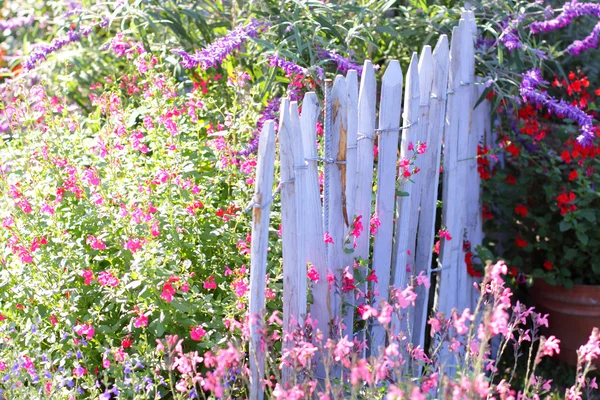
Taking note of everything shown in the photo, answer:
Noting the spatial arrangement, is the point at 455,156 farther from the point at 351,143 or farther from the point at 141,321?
the point at 141,321

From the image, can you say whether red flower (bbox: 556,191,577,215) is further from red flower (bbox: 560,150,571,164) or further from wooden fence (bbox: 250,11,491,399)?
wooden fence (bbox: 250,11,491,399)

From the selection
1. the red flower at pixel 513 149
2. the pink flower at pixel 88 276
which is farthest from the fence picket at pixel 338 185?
the red flower at pixel 513 149

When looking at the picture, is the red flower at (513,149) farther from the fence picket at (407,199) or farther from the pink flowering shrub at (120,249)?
the pink flowering shrub at (120,249)

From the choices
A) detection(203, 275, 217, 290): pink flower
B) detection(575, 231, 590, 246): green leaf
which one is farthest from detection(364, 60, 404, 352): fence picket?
detection(575, 231, 590, 246): green leaf

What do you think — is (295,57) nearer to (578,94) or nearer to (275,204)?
(275,204)

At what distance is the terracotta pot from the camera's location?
385 centimetres

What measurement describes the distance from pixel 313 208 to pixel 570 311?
203 centimetres

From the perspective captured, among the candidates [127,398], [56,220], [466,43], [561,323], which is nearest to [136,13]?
[56,220]

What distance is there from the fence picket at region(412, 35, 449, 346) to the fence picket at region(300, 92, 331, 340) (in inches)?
25.3

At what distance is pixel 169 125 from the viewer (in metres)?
2.72

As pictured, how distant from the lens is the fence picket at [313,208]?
235 cm

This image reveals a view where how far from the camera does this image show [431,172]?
3.12 metres

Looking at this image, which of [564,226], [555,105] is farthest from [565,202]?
[555,105]

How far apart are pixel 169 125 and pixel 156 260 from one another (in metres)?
0.51
